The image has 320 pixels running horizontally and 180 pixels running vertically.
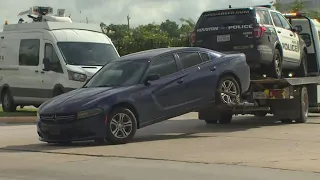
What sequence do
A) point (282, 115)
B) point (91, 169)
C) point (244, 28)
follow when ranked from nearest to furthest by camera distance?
point (91, 169) → point (244, 28) → point (282, 115)

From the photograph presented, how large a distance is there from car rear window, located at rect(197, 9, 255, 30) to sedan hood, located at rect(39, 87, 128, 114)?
3.76 metres

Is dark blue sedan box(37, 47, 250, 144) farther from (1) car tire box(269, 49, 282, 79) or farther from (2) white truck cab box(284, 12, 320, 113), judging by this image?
(2) white truck cab box(284, 12, 320, 113)

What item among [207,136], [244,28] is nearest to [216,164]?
[207,136]

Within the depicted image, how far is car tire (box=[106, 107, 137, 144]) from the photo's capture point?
39.4 feet

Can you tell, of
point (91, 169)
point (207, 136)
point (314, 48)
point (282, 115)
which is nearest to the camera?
point (91, 169)

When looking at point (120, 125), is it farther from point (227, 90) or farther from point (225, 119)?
point (225, 119)

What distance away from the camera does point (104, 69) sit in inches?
537

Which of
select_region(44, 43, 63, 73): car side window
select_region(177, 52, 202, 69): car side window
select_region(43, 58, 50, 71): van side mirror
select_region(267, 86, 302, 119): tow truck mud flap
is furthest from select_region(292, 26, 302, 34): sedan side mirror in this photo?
select_region(43, 58, 50, 71): van side mirror

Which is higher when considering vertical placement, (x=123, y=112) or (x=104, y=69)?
(x=104, y=69)

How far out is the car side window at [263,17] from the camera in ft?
48.7

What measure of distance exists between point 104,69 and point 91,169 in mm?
4481

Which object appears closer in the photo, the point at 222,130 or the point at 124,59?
the point at 124,59

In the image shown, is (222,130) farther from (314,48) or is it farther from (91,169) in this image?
(91,169)

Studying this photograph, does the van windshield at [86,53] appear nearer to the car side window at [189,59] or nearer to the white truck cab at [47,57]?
the white truck cab at [47,57]
